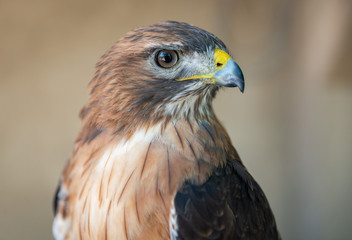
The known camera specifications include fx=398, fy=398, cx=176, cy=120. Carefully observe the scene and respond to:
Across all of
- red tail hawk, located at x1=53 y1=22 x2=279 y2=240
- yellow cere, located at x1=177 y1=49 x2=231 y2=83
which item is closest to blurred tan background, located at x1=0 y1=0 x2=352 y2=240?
red tail hawk, located at x1=53 y1=22 x2=279 y2=240

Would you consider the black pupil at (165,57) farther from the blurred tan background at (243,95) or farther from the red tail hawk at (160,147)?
Answer: the blurred tan background at (243,95)

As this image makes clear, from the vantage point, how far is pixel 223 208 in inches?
53.3

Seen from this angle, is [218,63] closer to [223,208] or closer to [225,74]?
[225,74]

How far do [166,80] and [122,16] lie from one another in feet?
7.02

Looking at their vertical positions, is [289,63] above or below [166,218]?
above

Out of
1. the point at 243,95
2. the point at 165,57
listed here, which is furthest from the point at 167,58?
the point at 243,95

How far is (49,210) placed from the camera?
3607mm

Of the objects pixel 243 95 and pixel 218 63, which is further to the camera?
pixel 243 95

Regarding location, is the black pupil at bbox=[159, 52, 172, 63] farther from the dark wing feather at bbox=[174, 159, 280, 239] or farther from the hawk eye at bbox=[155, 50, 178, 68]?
the dark wing feather at bbox=[174, 159, 280, 239]

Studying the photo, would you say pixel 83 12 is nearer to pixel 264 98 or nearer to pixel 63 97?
pixel 63 97

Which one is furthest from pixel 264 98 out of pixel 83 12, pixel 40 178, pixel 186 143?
pixel 186 143

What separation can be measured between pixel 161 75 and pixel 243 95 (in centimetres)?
243

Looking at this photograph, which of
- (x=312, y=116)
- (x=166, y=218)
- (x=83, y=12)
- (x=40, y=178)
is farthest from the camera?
(x=312, y=116)

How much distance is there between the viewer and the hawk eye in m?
1.36
